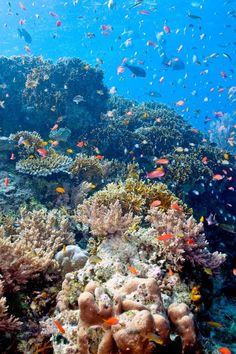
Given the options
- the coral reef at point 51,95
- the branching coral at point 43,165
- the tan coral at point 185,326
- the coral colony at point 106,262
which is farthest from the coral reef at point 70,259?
the coral reef at point 51,95

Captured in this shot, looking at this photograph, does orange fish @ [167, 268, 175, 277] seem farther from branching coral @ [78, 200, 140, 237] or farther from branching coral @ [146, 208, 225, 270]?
branching coral @ [78, 200, 140, 237]

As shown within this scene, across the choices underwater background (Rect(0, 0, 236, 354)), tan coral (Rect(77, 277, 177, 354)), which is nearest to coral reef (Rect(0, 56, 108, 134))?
underwater background (Rect(0, 0, 236, 354))

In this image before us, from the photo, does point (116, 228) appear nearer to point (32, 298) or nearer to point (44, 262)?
point (44, 262)

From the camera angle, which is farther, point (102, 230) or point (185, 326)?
point (102, 230)

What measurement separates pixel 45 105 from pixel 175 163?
6766mm

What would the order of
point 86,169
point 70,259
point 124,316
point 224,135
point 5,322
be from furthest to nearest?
point 224,135 < point 86,169 < point 70,259 < point 5,322 < point 124,316

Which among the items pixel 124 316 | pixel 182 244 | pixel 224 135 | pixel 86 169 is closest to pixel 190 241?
pixel 182 244

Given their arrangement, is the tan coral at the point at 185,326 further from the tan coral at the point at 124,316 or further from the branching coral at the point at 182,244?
the branching coral at the point at 182,244

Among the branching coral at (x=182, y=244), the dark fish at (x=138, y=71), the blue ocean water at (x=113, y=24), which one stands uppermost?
the blue ocean water at (x=113, y=24)

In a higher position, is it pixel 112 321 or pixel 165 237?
pixel 165 237

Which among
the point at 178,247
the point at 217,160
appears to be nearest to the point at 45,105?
the point at 217,160

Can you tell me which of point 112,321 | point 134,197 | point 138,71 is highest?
point 138,71

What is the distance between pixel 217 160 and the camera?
44.5 feet

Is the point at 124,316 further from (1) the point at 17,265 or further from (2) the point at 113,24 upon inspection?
(2) the point at 113,24
